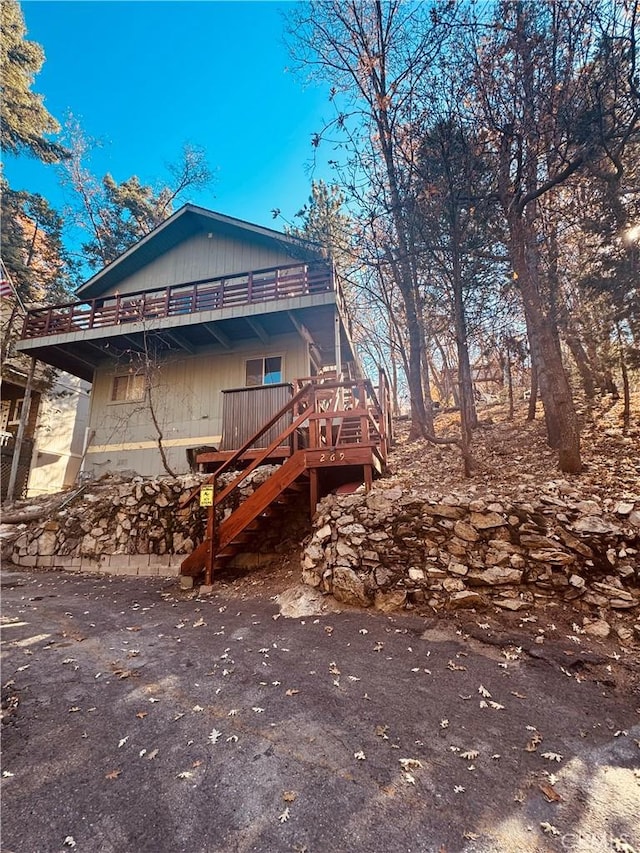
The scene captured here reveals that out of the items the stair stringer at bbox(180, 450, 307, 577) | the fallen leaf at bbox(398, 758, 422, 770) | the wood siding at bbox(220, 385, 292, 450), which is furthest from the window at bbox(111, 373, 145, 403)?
the fallen leaf at bbox(398, 758, 422, 770)

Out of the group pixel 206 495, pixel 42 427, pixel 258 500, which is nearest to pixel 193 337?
pixel 206 495

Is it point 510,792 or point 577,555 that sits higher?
point 577,555

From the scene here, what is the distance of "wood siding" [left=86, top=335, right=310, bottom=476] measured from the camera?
1198 cm

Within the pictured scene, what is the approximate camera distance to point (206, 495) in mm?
6770

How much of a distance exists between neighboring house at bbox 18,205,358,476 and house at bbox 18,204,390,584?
37 mm

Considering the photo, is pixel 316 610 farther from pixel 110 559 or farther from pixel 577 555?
pixel 110 559

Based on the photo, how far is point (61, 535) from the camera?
29.3 ft

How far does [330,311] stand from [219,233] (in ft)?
18.8

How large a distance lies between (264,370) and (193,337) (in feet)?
9.01

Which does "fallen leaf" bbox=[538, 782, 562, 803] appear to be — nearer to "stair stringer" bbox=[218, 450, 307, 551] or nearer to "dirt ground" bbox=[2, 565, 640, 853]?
"dirt ground" bbox=[2, 565, 640, 853]

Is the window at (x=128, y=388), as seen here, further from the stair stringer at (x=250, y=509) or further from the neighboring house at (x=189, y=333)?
the stair stringer at (x=250, y=509)

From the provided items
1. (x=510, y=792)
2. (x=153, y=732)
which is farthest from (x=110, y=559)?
(x=510, y=792)

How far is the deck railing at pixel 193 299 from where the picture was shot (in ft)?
37.1

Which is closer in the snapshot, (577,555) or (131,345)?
(577,555)
